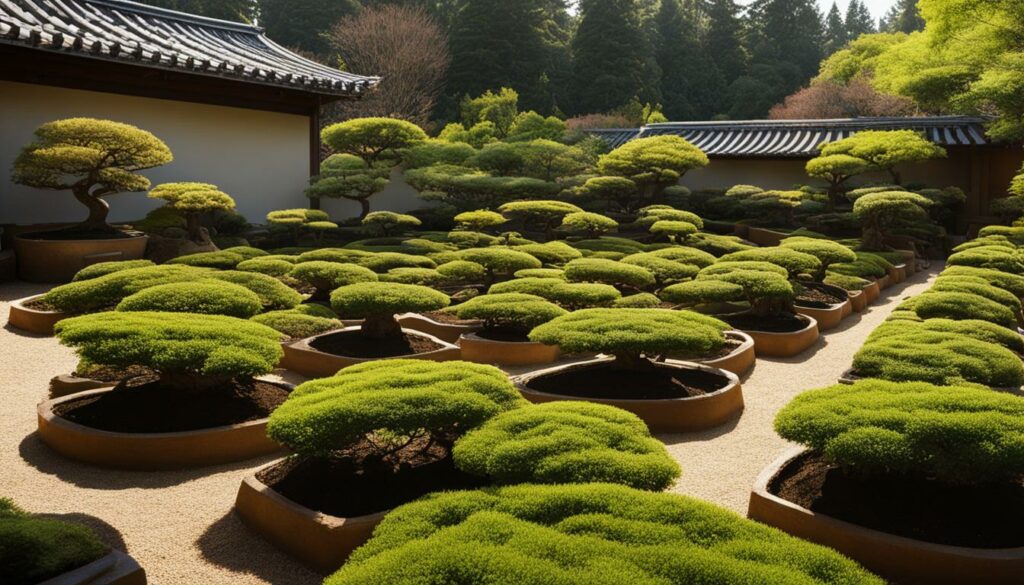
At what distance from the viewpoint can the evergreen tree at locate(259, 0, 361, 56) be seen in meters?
39.3

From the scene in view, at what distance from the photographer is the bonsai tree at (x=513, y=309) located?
25.5ft

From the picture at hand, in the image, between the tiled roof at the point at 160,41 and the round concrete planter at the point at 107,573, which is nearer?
the round concrete planter at the point at 107,573

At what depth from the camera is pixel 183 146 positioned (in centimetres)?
1484

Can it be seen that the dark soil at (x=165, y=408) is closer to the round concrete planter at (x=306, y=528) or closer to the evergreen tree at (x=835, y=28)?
the round concrete planter at (x=306, y=528)

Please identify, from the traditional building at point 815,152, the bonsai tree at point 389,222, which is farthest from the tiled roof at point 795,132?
the bonsai tree at point 389,222

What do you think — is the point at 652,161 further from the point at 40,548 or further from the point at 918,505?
the point at 40,548

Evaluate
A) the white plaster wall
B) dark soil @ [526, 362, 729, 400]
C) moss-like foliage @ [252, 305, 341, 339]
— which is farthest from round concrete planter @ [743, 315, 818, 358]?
the white plaster wall

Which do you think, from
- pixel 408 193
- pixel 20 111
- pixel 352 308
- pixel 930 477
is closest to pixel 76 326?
pixel 352 308

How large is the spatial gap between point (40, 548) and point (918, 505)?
4.18m

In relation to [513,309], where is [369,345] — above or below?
below

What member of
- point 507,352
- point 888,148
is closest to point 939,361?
point 507,352

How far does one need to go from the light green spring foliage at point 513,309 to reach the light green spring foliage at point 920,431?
140 inches

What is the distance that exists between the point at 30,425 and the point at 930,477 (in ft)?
19.9

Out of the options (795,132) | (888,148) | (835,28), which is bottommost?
(888,148)
